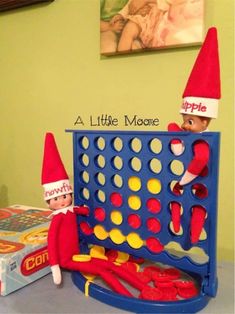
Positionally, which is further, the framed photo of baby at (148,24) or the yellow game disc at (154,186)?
the framed photo of baby at (148,24)

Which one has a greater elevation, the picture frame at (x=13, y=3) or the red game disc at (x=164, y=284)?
the picture frame at (x=13, y=3)

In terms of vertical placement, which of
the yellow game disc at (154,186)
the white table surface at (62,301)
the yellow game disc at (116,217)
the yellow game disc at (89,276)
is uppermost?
the yellow game disc at (154,186)

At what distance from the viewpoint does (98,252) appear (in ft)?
1.83

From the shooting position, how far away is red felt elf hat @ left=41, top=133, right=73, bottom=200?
1.71ft

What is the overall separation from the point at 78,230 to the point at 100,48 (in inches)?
16.9

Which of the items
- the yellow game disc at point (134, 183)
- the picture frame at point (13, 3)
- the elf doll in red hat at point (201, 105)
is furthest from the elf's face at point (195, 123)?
the picture frame at point (13, 3)

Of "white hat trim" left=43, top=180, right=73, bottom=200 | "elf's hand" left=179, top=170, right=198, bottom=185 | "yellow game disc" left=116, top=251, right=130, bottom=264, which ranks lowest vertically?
"yellow game disc" left=116, top=251, right=130, bottom=264

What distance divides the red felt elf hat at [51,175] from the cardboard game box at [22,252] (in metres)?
0.09

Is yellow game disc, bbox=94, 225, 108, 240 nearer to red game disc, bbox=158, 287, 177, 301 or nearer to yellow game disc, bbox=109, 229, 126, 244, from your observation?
yellow game disc, bbox=109, 229, 126, 244

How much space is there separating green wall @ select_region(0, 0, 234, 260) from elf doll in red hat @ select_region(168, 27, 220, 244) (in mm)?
243

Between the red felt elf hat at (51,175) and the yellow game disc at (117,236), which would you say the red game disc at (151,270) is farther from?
the red felt elf hat at (51,175)

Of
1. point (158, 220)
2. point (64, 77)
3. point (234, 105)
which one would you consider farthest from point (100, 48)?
point (158, 220)

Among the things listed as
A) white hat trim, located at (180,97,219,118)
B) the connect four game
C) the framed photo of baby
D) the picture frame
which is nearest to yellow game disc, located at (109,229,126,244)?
the connect four game

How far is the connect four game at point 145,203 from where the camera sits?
43 centimetres
